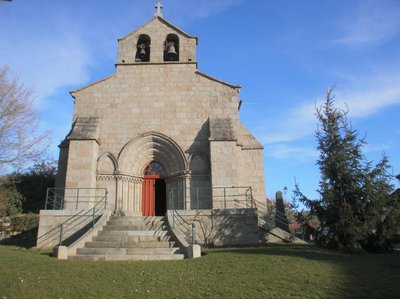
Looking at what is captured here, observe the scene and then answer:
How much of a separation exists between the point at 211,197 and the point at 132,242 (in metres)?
4.67

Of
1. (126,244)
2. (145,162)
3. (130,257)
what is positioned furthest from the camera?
(145,162)

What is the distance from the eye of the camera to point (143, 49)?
16.5 m

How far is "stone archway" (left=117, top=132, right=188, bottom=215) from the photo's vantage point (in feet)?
47.2

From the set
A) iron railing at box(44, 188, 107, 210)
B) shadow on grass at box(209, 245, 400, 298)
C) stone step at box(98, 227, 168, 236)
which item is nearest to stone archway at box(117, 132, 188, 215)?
iron railing at box(44, 188, 107, 210)

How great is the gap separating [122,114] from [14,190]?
26.1 ft

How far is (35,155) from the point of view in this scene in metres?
18.1

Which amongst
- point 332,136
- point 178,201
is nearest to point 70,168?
point 178,201

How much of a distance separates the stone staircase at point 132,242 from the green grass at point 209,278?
2.41 ft

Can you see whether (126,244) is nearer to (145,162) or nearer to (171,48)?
(145,162)

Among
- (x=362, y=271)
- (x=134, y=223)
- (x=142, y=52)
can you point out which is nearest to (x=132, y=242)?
(x=134, y=223)

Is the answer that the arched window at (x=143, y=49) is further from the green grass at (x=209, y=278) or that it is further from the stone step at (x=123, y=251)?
the green grass at (x=209, y=278)

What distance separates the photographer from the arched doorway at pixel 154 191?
49.3 feet

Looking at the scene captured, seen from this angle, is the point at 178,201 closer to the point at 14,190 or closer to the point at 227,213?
the point at 227,213

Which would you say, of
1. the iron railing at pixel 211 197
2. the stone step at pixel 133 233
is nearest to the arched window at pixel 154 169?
the iron railing at pixel 211 197
